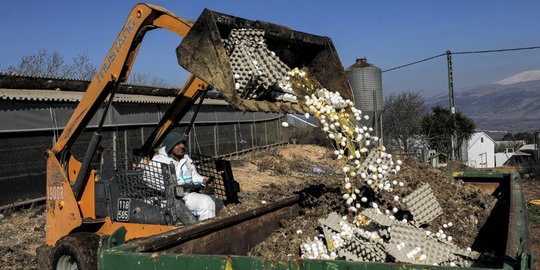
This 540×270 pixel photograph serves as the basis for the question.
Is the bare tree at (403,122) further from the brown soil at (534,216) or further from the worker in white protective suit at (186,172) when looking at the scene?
the worker in white protective suit at (186,172)

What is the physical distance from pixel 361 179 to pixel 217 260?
10.2ft

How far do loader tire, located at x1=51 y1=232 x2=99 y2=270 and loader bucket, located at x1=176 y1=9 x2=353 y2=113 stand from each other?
223 cm

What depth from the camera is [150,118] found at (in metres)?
17.7

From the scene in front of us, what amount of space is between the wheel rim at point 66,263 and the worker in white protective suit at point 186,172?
1295 millimetres

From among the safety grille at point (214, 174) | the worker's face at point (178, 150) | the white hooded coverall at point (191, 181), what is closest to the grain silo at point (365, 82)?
the safety grille at point (214, 174)

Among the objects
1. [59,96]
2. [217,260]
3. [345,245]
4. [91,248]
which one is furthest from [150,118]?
[217,260]

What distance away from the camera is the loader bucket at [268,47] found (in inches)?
179

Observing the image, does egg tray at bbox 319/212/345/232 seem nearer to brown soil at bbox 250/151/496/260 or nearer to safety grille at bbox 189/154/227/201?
brown soil at bbox 250/151/496/260

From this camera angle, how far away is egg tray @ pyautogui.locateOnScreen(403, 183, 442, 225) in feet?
19.6

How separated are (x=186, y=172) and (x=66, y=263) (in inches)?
67.7

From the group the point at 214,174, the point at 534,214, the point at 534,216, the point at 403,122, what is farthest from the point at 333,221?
the point at 403,122

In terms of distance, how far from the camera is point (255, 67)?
16.6 feet

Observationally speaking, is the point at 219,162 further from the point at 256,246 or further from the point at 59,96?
the point at 59,96

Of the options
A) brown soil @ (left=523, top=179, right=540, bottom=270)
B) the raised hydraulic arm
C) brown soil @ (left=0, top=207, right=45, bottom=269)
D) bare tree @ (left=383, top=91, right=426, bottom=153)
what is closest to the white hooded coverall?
the raised hydraulic arm
